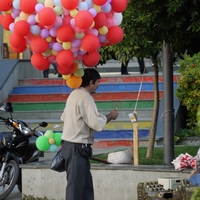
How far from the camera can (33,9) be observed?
22.9ft

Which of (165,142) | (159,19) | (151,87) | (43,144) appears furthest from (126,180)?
(151,87)

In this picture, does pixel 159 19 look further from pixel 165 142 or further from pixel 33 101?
pixel 33 101

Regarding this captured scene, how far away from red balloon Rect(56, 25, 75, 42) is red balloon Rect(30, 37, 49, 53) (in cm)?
17

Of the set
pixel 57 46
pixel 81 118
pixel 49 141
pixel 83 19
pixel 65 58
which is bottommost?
pixel 49 141

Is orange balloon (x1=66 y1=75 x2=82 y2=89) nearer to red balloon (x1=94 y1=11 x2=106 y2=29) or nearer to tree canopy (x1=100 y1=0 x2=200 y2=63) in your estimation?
red balloon (x1=94 y1=11 x2=106 y2=29)

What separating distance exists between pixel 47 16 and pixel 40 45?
1.21 feet

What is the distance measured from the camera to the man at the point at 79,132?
7.62 metres

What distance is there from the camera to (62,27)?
6965mm

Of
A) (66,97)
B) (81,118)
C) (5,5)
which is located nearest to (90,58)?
(81,118)

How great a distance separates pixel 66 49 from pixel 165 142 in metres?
3.38

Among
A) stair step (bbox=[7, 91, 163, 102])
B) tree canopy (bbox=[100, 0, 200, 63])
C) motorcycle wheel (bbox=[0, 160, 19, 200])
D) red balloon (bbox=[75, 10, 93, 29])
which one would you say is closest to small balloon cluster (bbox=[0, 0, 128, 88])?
red balloon (bbox=[75, 10, 93, 29])

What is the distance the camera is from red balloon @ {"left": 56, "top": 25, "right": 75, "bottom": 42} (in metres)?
6.92

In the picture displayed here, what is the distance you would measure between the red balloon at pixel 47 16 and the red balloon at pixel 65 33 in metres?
0.14

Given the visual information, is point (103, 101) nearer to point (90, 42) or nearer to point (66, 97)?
point (66, 97)
